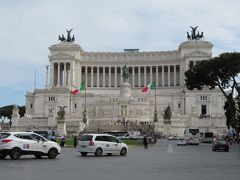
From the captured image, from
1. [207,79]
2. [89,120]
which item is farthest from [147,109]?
[207,79]

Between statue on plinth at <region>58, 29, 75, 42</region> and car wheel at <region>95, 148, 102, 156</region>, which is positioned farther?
statue on plinth at <region>58, 29, 75, 42</region>

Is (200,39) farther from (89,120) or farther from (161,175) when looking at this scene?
(161,175)

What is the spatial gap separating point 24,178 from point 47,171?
9.36 feet

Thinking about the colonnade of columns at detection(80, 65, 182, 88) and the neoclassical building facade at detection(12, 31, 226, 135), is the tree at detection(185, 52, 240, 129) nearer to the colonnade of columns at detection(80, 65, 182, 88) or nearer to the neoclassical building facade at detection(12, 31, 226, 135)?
the neoclassical building facade at detection(12, 31, 226, 135)

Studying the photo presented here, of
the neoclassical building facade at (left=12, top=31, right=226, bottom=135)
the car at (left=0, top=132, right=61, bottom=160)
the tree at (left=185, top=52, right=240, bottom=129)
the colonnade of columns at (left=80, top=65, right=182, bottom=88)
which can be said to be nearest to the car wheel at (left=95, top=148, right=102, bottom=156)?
the car at (left=0, top=132, right=61, bottom=160)

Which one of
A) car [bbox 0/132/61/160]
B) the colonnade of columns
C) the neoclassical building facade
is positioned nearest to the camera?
car [bbox 0/132/61/160]

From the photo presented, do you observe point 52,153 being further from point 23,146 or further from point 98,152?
point 98,152

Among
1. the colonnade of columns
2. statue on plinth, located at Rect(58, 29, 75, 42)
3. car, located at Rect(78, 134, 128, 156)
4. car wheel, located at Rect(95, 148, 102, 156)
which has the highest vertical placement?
statue on plinth, located at Rect(58, 29, 75, 42)

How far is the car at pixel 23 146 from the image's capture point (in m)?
26.5

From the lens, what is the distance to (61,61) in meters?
138

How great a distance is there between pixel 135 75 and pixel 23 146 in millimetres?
121695

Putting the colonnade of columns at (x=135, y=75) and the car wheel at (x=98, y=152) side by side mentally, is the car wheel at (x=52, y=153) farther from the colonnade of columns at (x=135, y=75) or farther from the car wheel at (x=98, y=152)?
the colonnade of columns at (x=135, y=75)

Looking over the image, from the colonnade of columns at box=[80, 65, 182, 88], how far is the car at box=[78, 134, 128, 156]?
10961 centimetres

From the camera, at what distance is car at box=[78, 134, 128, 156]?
105 ft
